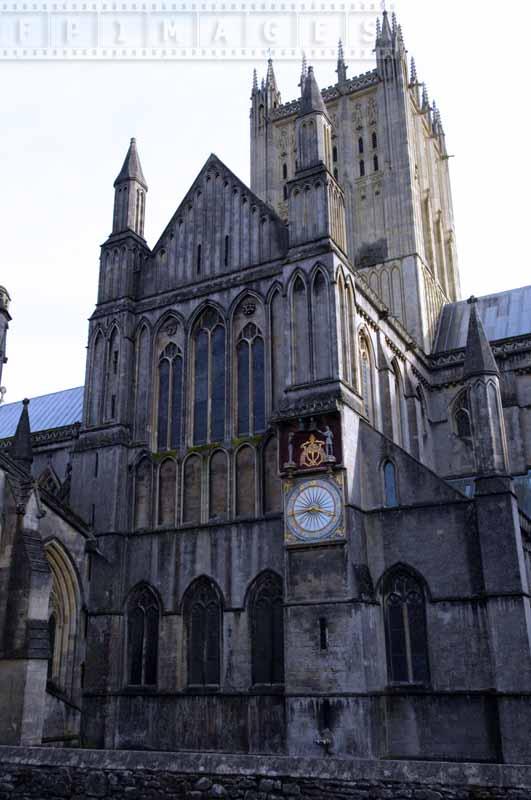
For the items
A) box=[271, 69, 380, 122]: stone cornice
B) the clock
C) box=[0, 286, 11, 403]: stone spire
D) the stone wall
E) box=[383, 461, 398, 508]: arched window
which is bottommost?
the stone wall

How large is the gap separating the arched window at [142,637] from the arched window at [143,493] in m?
2.35

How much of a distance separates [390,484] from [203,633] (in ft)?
25.1

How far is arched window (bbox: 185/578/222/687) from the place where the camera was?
23.9m

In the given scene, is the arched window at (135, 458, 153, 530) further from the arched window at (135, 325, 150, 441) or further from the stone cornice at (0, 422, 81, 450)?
the stone cornice at (0, 422, 81, 450)

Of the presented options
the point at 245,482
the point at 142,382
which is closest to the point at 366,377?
the point at 245,482

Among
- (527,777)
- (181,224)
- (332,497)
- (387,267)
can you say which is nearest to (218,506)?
(332,497)

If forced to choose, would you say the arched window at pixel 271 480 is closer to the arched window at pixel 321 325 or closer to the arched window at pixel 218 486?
the arched window at pixel 218 486

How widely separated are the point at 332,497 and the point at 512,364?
1575 cm

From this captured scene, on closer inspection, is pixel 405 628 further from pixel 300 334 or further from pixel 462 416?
pixel 462 416

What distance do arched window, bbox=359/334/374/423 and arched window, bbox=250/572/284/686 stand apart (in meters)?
6.80

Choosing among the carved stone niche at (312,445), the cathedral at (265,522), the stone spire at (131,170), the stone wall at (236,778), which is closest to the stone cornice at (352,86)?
the stone spire at (131,170)

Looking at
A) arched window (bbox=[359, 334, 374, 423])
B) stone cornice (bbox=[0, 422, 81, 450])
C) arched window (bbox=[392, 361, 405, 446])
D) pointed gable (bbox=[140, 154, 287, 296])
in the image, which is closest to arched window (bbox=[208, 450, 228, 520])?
arched window (bbox=[359, 334, 374, 423])

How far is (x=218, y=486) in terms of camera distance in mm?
25922

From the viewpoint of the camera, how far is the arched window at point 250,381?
2606 centimetres
